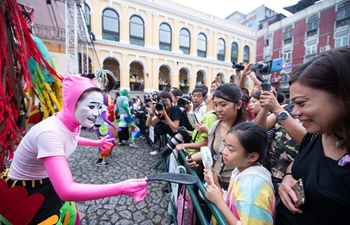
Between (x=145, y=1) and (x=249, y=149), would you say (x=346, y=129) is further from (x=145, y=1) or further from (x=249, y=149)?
(x=145, y=1)

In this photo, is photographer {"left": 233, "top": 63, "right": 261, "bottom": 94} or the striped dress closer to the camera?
the striped dress

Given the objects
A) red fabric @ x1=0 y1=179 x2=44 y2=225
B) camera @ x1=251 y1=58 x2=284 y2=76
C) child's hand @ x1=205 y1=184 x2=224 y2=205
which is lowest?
red fabric @ x1=0 y1=179 x2=44 y2=225

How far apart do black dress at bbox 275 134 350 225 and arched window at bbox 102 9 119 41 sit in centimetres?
1735

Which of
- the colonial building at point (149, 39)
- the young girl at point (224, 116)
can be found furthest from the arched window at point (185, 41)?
the young girl at point (224, 116)

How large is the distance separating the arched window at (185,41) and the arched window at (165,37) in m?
1.57

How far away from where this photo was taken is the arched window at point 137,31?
53.2ft

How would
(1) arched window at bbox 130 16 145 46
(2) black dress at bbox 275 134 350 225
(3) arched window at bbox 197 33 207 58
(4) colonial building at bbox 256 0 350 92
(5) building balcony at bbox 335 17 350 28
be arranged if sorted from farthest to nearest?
1. (3) arched window at bbox 197 33 207 58
2. (4) colonial building at bbox 256 0 350 92
3. (5) building balcony at bbox 335 17 350 28
4. (1) arched window at bbox 130 16 145 46
5. (2) black dress at bbox 275 134 350 225

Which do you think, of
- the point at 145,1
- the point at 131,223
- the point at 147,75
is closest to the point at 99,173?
the point at 131,223

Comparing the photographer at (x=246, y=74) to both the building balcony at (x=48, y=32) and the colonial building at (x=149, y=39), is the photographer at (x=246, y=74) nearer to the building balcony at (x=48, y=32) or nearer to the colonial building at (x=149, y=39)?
the colonial building at (x=149, y=39)

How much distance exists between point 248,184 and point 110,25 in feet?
58.6

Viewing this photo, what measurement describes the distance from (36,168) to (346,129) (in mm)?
1893

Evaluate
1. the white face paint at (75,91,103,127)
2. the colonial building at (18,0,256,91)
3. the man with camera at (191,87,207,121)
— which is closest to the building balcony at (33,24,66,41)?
the colonial building at (18,0,256,91)

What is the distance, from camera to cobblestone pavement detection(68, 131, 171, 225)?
224cm

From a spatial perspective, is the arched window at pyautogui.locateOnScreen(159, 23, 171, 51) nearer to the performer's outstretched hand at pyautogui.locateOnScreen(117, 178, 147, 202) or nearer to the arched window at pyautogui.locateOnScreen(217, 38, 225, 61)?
the arched window at pyautogui.locateOnScreen(217, 38, 225, 61)
